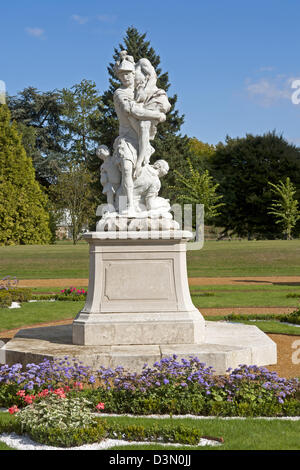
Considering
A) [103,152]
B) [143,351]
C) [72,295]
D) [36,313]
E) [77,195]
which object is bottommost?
[36,313]

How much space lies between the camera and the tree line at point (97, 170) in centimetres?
3491

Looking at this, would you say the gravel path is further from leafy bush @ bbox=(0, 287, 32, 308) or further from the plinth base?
the plinth base

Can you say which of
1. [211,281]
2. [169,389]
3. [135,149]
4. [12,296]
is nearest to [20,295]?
[12,296]

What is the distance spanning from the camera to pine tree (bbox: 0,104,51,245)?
33719mm

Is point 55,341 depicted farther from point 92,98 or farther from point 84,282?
point 92,98

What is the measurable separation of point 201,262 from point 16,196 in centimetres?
1422

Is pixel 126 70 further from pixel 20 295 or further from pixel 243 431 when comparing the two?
pixel 20 295

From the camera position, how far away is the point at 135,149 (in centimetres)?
819

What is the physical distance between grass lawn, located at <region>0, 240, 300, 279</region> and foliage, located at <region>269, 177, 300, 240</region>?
13.3m

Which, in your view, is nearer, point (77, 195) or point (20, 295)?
point (20, 295)

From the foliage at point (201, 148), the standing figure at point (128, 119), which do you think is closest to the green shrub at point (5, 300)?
the standing figure at point (128, 119)

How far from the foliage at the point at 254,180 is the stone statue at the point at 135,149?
124ft

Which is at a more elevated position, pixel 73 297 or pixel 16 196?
pixel 16 196

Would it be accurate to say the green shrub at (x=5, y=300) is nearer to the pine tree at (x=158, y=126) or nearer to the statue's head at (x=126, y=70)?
the statue's head at (x=126, y=70)
